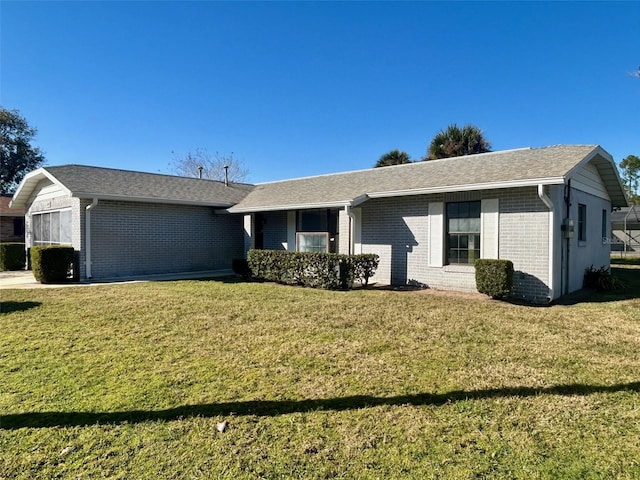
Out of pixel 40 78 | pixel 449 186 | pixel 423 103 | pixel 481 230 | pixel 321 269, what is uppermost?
pixel 423 103

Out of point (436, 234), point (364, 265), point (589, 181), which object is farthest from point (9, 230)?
point (589, 181)

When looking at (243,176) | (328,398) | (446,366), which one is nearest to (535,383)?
(446,366)

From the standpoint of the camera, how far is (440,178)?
450 inches

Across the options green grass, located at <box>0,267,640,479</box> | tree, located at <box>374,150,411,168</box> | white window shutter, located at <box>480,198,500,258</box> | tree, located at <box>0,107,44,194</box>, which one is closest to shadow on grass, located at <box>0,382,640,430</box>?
green grass, located at <box>0,267,640,479</box>

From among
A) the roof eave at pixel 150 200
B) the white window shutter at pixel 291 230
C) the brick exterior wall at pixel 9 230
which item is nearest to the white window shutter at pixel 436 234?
the white window shutter at pixel 291 230

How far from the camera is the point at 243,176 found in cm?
4188

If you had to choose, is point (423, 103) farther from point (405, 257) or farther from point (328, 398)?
point (328, 398)

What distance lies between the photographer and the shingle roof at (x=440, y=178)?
9445 mm

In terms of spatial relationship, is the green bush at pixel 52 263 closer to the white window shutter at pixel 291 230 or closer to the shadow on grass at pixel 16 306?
the shadow on grass at pixel 16 306

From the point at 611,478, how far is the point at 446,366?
2.19m

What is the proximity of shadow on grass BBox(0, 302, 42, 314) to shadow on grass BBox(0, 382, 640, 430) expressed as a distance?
→ 5707 millimetres

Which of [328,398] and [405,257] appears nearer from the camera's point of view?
[328,398]

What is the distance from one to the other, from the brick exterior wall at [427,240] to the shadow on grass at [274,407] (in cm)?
557

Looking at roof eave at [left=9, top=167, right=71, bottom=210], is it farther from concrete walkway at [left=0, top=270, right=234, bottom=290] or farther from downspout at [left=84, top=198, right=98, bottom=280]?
concrete walkway at [left=0, top=270, right=234, bottom=290]
